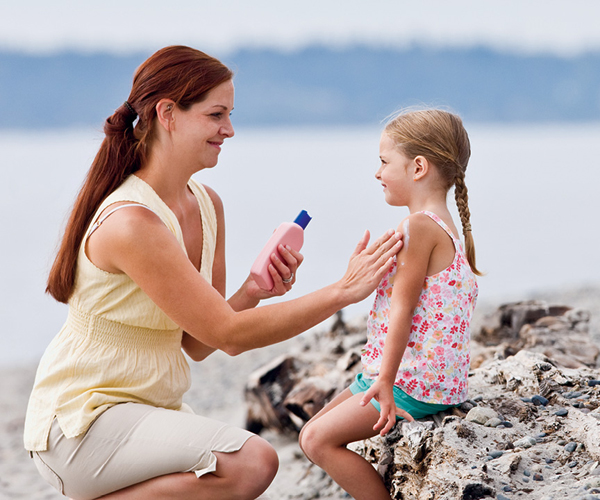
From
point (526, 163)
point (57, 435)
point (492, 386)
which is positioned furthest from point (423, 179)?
point (526, 163)

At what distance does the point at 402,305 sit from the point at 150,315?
0.89 meters

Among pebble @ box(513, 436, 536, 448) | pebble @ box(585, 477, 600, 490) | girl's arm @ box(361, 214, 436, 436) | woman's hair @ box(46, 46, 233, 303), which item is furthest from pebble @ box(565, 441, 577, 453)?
woman's hair @ box(46, 46, 233, 303)

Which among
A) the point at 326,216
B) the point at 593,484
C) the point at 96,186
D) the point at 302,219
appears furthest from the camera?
the point at 326,216

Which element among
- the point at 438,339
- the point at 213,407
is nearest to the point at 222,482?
the point at 438,339

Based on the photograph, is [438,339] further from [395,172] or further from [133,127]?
[133,127]

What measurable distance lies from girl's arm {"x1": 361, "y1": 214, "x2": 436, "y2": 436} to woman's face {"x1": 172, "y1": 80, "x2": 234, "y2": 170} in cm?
75

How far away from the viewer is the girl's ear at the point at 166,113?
2.58 m

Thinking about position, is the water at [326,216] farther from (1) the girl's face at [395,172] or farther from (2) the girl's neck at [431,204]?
(2) the girl's neck at [431,204]

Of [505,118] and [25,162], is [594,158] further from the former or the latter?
[505,118]

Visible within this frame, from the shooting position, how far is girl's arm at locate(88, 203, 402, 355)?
240cm

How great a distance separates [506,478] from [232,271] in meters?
7.57

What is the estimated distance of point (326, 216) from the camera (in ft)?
49.2

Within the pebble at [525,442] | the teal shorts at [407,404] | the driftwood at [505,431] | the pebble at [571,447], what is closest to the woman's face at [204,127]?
the teal shorts at [407,404]

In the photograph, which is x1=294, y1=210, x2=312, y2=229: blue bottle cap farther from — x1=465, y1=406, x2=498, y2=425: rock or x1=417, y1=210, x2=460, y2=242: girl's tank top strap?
x1=465, y1=406, x2=498, y2=425: rock
